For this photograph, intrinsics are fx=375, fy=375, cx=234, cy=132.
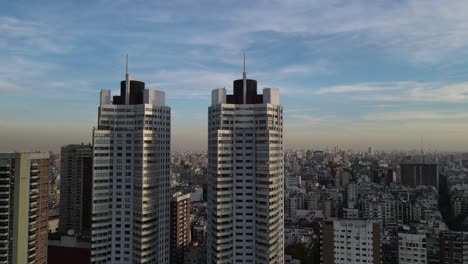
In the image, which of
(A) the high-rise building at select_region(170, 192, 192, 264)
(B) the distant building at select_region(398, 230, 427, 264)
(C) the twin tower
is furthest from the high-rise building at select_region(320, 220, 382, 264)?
(A) the high-rise building at select_region(170, 192, 192, 264)

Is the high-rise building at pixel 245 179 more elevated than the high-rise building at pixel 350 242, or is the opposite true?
the high-rise building at pixel 245 179

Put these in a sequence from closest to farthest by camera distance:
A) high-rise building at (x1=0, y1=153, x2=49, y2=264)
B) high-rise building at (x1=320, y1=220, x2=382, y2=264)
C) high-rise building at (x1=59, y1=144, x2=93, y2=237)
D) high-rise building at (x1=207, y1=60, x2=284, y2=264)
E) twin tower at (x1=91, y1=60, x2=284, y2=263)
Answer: high-rise building at (x1=0, y1=153, x2=49, y2=264), high-rise building at (x1=207, y1=60, x2=284, y2=264), twin tower at (x1=91, y1=60, x2=284, y2=263), high-rise building at (x1=320, y1=220, x2=382, y2=264), high-rise building at (x1=59, y1=144, x2=93, y2=237)

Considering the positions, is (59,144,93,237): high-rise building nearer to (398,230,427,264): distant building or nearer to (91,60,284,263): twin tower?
(91,60,284,263): twin tower

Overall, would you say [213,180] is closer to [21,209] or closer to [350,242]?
[350,242]

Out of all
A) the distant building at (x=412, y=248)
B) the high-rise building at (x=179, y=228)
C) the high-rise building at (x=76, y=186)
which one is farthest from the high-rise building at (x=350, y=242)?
the high-rise building at (x=76, y=186)

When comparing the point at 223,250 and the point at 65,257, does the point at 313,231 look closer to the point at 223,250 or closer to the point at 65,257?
the point at 223,250

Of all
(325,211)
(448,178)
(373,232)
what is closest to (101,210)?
(373,232)

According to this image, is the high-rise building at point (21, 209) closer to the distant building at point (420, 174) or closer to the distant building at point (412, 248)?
the distant building at point (412, 248)

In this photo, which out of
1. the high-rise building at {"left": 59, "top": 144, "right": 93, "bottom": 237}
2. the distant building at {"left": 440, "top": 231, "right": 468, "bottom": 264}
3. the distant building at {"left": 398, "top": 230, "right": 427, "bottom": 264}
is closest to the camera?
the distant building at {"left": 398, "top": 230, "right": 427, "bottom": 264}
